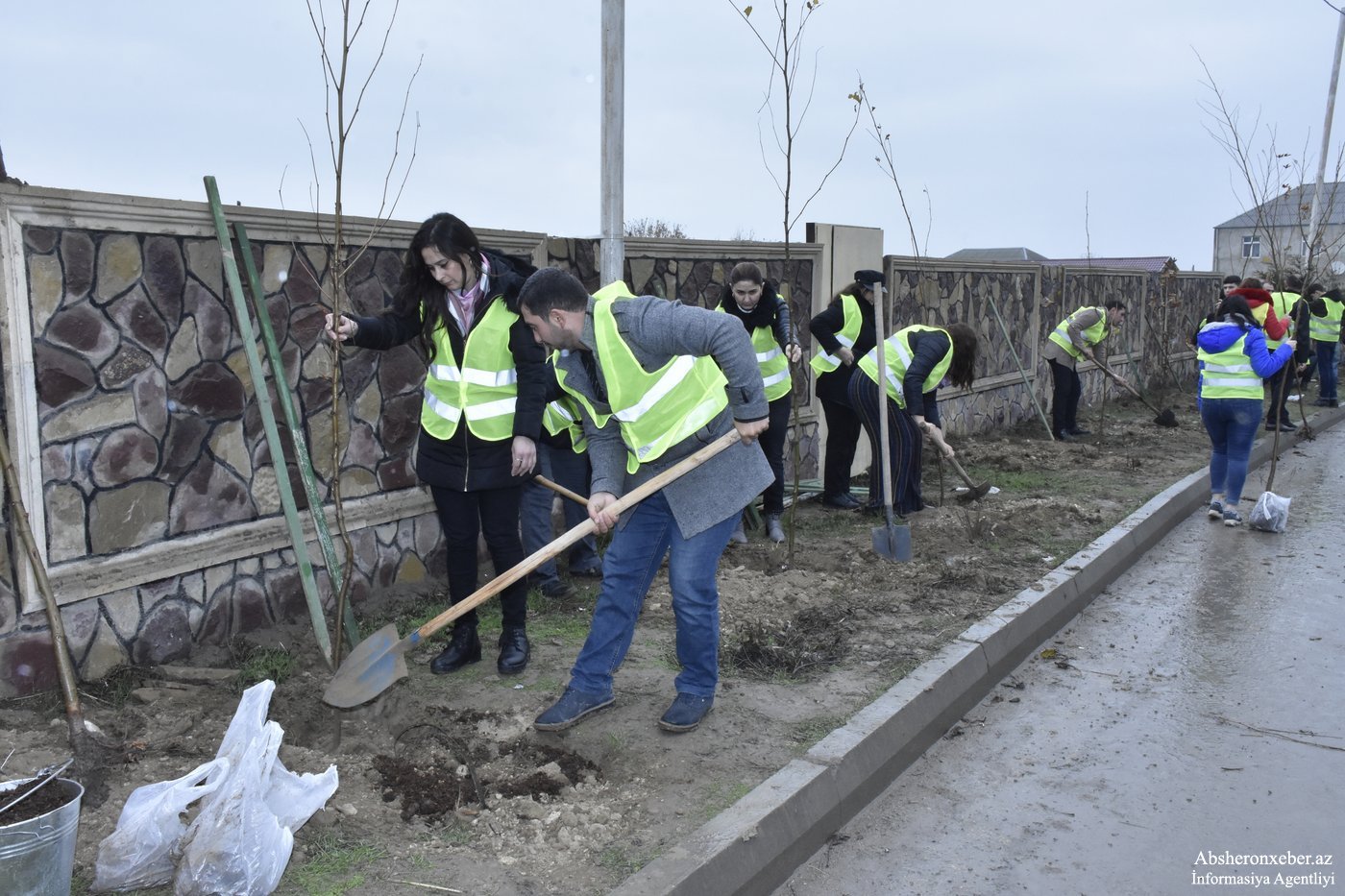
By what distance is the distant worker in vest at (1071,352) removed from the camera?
1162cm

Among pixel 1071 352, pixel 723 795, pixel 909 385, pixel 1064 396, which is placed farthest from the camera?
pixel 1064 396

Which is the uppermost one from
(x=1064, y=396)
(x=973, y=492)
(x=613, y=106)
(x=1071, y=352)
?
(x=613, y=106)

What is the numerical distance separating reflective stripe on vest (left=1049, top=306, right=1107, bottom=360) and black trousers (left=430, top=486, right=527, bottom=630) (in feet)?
29.0

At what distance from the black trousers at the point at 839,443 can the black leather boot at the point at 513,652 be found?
3.96 meters

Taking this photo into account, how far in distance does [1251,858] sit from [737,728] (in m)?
1.68

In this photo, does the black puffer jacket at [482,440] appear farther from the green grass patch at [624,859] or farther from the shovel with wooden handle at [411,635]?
the green grass patch at [624,859]

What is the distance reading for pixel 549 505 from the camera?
5461 millimetres

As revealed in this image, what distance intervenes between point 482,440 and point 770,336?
2.89m

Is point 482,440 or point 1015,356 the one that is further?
point 1015,356

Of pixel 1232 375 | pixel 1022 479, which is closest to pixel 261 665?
pixel 1232 375

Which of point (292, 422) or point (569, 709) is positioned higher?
point (292, 422)

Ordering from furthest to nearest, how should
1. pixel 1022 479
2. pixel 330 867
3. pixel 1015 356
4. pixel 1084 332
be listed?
pixel 1015 356
pixel 1084 332
pixel 1022 479
pixel 330 867

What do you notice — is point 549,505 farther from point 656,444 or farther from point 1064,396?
point 1064,396

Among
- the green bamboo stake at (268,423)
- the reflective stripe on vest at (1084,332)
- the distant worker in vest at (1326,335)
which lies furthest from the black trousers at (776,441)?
the distant worker in vest at (1326,335)
